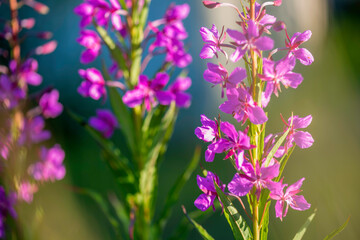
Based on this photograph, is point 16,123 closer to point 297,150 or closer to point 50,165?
point 50,165

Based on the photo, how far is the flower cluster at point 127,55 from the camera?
4.92ft

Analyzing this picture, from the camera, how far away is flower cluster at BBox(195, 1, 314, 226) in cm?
82

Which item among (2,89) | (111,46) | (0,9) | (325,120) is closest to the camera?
(111,46)

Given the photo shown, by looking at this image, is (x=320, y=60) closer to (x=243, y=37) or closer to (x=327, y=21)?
(x=327, y=21)

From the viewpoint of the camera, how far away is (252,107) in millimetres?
824

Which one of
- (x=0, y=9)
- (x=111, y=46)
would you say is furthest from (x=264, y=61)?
(x=0, y=9)

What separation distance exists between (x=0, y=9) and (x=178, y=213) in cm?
343

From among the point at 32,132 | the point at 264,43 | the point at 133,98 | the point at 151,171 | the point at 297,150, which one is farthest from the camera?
the point at 297,150

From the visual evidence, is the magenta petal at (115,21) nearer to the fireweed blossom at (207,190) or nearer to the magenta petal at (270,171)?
the fireweed blossom at (207,190)

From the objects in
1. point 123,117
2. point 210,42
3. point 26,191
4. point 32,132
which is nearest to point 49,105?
point 32,132

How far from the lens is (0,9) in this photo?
4656mm

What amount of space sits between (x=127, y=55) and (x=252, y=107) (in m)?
0.90

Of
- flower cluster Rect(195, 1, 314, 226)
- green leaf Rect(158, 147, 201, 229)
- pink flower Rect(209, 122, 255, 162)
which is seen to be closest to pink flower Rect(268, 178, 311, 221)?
flower cluster Rect(195, 1, 314, 226)

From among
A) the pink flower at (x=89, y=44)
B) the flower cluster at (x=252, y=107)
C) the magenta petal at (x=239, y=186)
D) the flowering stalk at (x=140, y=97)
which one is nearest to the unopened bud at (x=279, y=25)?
the flower cluster at (x=252, y=107)
